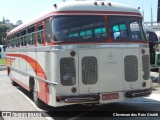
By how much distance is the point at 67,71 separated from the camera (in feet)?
29.8

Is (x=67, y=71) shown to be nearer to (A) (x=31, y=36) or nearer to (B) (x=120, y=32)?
(B) (x=120, y=32)

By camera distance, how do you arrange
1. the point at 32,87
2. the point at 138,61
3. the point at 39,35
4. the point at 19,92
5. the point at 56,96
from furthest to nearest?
the point at 19,92
the point at 32,87
the point at 39,35
the point at 138,61
the point at 56,96

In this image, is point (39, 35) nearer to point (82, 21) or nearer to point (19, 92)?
point (82, 21)

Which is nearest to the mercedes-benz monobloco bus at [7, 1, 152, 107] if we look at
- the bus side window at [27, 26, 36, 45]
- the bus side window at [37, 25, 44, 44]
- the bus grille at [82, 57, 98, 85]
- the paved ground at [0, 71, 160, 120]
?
the bus grille at [82, 57, 98, 85]

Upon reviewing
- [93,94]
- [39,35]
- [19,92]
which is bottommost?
[19,92]

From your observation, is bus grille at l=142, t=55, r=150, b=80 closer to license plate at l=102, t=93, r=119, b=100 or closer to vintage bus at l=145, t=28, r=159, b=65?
license plate at l=102, t=93, r=119, b=100

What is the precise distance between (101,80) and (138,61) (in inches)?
48.5

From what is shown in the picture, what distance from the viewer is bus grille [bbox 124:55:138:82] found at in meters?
9.75

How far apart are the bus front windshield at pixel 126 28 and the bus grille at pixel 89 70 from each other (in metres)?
0.94

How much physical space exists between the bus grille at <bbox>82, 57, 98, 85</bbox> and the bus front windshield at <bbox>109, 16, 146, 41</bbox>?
3.09 ft

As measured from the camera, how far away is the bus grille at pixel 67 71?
357 inches

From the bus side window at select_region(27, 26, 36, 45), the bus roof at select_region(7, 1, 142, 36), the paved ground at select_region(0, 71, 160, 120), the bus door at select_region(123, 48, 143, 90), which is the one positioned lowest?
the paved ground at select_region(0, 71, 160, 120)

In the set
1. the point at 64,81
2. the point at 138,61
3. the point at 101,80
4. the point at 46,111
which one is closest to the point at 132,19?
the point at 138,61

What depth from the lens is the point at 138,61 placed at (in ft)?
32.4
